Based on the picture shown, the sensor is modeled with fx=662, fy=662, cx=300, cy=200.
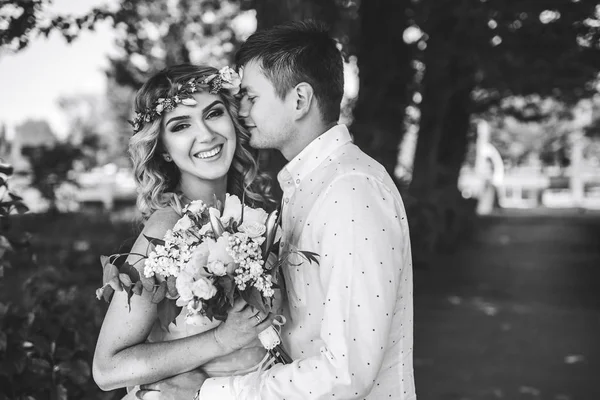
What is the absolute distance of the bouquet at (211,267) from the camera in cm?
228

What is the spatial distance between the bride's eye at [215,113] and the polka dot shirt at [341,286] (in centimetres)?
56

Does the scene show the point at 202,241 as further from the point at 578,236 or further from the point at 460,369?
the point at 578,236

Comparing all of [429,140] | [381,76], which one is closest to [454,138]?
[429,140]

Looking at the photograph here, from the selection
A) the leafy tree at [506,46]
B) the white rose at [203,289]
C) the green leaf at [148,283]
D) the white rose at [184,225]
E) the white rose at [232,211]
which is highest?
the leafy tree at [506,46]

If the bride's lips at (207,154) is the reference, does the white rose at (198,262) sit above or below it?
below

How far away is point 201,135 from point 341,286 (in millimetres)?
1188

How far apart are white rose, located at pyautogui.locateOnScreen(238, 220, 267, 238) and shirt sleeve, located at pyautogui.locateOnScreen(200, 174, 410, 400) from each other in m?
0.23

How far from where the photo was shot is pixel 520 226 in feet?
75.5

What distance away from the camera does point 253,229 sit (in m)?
2.40

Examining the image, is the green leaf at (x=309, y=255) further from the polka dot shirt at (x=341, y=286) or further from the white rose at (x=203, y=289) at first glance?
the white rose at (x=203, y=289)

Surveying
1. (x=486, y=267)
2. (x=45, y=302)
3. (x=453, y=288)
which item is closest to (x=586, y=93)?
(x=486, y=267)

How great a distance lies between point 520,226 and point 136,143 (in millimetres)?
21569

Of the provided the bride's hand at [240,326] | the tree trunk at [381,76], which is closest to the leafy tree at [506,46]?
the tree trunk at [381,76]

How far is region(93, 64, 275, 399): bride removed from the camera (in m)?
2.64
